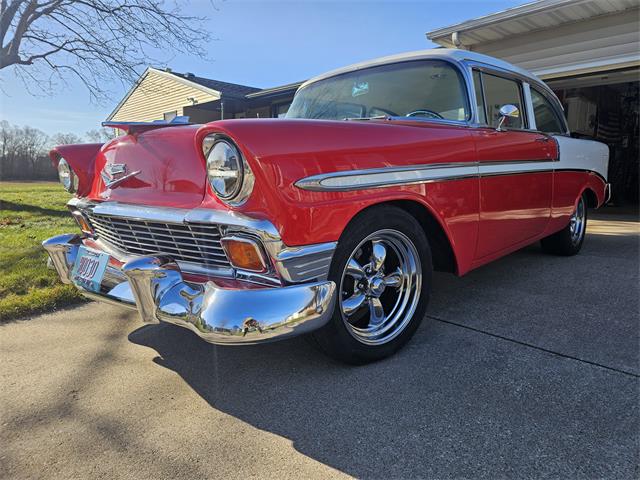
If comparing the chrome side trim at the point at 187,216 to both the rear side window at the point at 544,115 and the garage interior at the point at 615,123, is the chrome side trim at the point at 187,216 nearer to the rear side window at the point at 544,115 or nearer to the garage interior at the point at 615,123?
the rear side window at the point at 544,115

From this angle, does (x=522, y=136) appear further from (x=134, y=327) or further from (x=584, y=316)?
(x=134, y=327)

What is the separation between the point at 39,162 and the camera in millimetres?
28500

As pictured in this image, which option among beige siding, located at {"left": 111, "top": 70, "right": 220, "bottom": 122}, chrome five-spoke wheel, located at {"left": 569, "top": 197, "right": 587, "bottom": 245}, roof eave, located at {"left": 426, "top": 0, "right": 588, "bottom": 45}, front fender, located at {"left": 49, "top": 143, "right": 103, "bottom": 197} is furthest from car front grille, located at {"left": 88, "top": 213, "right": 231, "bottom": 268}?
beige siding, located at {"left": 111, "top": 70, "right": 220, "bottom": 122}

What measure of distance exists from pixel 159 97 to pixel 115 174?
1786 centimetres

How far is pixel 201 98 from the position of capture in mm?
15625

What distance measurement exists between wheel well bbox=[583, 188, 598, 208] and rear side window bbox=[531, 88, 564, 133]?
84 centimetres

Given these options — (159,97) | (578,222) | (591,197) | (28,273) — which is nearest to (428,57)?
(578,222)

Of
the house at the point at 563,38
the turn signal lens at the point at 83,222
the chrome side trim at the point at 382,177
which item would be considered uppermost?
the house at the point at 563,38

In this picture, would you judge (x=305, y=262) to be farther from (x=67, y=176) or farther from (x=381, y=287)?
(x=67, y=176)

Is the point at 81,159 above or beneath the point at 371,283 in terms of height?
above

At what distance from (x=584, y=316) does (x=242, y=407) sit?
2208mm

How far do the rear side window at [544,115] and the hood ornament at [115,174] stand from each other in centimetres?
310

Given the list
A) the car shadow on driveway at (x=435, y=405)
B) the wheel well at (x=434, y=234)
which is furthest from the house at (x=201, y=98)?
the car shadow on driveway at (x=435, y=405)

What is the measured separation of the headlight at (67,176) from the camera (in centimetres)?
265
